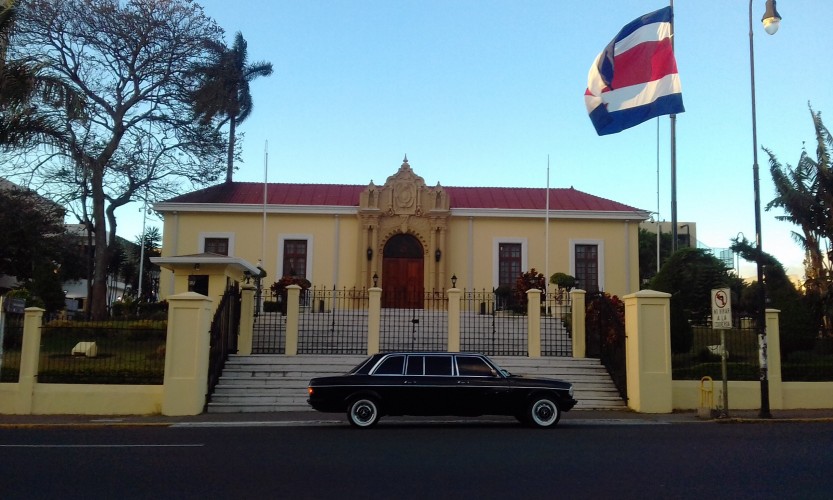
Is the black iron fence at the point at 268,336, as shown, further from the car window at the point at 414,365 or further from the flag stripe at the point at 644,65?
the flag stripe at the point at 644,65

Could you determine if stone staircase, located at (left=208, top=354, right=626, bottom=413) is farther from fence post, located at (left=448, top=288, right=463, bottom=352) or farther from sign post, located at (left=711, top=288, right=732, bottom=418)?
sign post, located at (left=711, top=288, right=732, bottom=418)

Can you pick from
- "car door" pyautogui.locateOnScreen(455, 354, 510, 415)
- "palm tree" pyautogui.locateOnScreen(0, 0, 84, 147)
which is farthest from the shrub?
"palm tree" pyautogui.locateOnScreen(0, 0, 84, 147)

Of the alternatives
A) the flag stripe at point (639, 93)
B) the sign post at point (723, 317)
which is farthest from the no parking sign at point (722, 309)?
the flag stripe at point (639, 93)

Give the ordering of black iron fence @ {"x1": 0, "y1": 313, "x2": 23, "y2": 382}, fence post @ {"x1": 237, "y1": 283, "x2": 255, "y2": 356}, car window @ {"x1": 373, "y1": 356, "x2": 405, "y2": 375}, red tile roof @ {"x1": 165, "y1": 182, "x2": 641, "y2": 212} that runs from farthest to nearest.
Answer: red tile roof @ {"x1": 165, "y1": 182, "x2": 641, "y2": 212}, fence post @ {"x1": 237, "y1": 283, "x2": 255, "y2": 356}, black iron fence @ {"x1": 0, "y1": 313, "x2": 23, "y2": 382}, car window @ {"x1": 373, "y1": 356, "x2": 405, "y2": 375}

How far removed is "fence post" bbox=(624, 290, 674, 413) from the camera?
56.5 feet

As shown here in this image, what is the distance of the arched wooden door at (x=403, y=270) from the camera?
31859 mm

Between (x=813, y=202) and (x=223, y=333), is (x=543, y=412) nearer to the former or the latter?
(x=223, y=333)

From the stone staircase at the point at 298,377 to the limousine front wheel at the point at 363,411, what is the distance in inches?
150

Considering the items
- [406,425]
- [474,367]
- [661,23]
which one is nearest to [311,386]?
[406,425]

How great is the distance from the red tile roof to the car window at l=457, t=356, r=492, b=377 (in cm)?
1860

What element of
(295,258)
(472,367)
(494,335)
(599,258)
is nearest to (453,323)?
(494,335)

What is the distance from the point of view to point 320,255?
3203cm

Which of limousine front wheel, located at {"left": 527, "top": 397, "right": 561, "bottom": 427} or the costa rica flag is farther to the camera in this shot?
the costa rica flag

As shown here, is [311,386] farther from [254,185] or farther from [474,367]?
[254,185]
